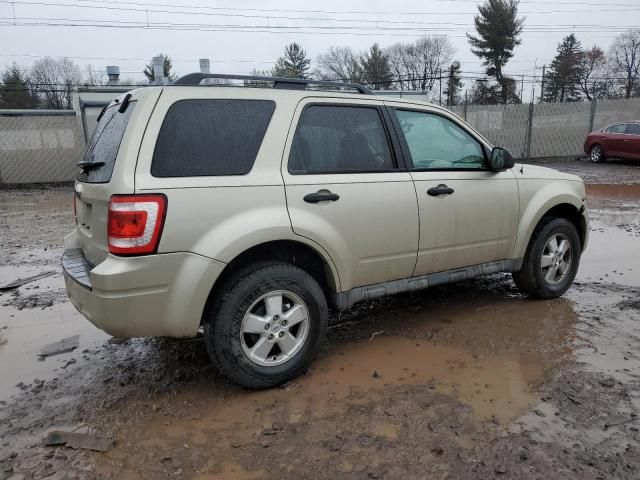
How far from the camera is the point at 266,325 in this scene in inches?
128

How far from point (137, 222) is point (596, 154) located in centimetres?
2021

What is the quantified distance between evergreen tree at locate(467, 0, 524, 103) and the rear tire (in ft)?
106

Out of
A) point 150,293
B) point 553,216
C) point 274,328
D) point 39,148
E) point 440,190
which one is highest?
point 440,190

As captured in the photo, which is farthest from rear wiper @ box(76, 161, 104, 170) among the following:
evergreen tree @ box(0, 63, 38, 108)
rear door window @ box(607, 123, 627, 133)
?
evergreen tree @ box(0, 63, 38, 108)

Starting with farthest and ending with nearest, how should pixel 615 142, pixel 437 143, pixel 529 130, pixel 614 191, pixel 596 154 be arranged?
pixel 529 130, pixel 596 154, pixel 615 142, pixel 614 191, pixel 437 143

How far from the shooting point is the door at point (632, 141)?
17.7 m

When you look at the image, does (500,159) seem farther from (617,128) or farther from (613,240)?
(617,128)

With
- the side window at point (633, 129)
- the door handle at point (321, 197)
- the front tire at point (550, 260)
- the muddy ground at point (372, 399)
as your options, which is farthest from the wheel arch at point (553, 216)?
the side window at point (633, 129)

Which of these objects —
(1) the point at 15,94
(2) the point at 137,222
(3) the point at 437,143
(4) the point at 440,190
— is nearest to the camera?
(2) the point at 137,222

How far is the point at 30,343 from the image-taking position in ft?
13.9

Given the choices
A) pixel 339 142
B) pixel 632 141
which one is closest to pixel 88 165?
pixel 339 142

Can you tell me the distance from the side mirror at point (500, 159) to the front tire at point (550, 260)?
0.82 metres

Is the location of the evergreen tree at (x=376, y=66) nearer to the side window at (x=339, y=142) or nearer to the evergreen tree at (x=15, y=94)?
the evergreen tree at (x=15, y=94)

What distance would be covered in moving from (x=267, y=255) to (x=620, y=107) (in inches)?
878
